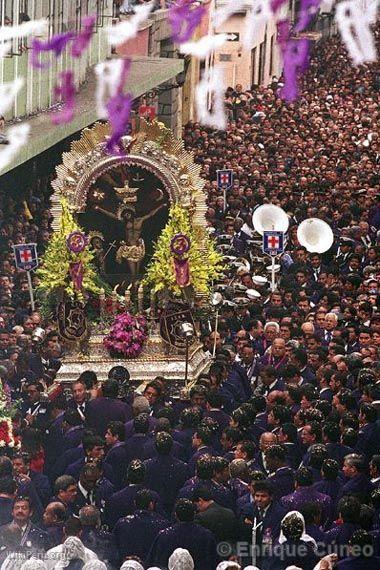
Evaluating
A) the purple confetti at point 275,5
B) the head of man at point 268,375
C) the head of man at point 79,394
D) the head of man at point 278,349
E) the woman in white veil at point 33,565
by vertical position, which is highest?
the purple confetti at point 275,5

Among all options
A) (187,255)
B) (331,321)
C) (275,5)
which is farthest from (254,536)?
(187,255)

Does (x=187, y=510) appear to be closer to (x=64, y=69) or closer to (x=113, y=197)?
(x=113, y=197)

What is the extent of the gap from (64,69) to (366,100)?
19223 millimetres

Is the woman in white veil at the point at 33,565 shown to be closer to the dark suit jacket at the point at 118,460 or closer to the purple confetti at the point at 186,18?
the dark suit jacket at the point at 118,460

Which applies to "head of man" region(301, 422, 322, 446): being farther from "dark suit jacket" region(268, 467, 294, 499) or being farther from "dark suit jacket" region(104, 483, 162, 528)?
"dark suit jacket" region(104, 483, 162, 528)

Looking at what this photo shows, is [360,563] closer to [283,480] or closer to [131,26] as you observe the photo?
[283,480]

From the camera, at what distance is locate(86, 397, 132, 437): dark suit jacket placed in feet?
64.6

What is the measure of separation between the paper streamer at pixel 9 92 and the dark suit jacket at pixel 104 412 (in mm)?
8457

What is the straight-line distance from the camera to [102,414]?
64.9 feet

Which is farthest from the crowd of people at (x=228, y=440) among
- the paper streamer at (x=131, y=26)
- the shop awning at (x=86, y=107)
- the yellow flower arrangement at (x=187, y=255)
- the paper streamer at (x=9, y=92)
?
the paper streamer at (x=131, y=26)

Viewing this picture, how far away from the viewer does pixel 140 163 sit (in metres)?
25.0

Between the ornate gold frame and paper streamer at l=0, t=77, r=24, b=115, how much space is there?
289 cm

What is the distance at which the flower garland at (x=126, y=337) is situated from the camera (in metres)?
23.7

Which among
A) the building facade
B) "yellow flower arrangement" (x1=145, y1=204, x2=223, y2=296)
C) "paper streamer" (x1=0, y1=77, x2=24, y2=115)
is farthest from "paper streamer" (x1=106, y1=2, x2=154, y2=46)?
the building facade
